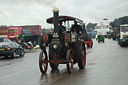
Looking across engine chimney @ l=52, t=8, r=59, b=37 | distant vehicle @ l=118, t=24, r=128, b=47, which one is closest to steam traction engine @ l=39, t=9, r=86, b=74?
engine chimney @ l=52, t=8, r=59, b=37

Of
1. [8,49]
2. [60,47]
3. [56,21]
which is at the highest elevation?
[56,21]

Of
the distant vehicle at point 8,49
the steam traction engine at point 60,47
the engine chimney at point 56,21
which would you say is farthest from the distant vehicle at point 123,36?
the engine chimney at point 56,21

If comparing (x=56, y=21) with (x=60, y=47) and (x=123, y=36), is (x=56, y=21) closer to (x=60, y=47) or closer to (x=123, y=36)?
(x=60, y=47)

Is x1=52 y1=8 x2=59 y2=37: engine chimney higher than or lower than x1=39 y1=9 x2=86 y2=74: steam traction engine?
higher

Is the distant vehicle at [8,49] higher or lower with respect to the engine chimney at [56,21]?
lower

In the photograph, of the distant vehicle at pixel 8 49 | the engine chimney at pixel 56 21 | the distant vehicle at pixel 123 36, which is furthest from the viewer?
the distant vehicle at pixel 123 36

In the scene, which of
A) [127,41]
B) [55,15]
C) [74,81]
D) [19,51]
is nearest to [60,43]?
[55,15]

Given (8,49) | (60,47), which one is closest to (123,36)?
(8,49)

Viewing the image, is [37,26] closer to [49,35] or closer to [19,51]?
[19,51]

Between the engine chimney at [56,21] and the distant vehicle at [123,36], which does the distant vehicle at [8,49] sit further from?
the distant vehicle at [123,36]

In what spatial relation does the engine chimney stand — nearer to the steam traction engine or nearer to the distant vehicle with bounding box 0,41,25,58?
the steam traction engine

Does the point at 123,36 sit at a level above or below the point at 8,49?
above

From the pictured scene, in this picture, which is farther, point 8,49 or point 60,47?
point 8,49

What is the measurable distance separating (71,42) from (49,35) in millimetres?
1029
